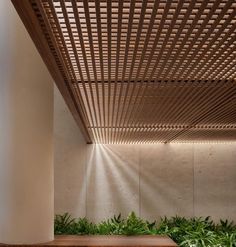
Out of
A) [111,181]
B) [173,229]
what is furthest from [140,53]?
[111,181]

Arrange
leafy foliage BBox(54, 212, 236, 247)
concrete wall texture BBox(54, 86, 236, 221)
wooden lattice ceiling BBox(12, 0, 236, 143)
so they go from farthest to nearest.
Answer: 1. concrete wall texture BBox(54, 86, 236, 221)
2. leafy foliage BBox(54, 212, 236, 247)
3. wooden lattice ceiling BBox(12, 0, 236, 143)

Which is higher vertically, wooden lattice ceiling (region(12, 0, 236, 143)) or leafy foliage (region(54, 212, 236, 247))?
wooden lattice ceiling (region(12, 0, 236, 143))

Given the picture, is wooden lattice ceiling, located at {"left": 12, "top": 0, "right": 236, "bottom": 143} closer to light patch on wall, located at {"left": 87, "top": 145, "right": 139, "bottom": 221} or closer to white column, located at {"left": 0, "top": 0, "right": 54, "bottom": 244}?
white column, located at {"left": 0, "top": 0, "right": 54, "bottom": 244}

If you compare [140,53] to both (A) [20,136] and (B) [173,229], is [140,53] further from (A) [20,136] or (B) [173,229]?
(B) [173,229]

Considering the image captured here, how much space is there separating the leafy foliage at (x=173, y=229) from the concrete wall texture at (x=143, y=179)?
0.29m

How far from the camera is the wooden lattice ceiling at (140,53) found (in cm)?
286

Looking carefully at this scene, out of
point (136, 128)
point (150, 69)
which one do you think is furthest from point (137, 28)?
point (136, 128)

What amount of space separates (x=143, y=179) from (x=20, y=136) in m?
5.94

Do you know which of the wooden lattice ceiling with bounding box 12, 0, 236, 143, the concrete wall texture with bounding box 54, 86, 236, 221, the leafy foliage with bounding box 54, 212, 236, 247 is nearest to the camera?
the wooden lattice ceiling with bounding box 12, 0, 236, 143

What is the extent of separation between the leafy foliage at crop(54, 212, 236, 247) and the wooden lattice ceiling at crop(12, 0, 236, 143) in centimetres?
254

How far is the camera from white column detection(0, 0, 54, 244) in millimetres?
5996

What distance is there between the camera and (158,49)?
3.61 m

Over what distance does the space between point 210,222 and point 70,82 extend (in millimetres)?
7573

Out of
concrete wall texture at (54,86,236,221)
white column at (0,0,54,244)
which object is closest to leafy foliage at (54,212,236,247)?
concrete wall texture at (54,86,236,221)
